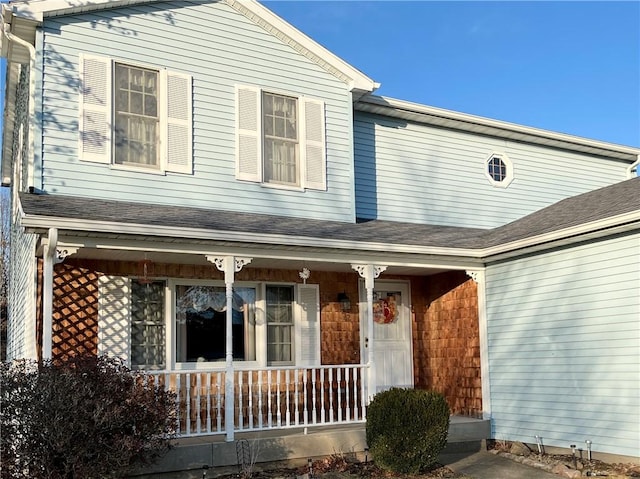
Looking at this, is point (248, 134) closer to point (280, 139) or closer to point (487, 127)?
point (280, 139)

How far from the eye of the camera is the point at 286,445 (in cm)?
888

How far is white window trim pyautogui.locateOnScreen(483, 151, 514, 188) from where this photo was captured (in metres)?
13.8

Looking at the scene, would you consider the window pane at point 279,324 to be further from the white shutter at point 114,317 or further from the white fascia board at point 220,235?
the white shutter at point 114,317

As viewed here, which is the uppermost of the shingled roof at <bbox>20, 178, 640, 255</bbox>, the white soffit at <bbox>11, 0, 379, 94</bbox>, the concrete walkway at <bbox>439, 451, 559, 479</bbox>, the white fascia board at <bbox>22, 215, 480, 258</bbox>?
the white soffit at <bbox>11, 0, 379, 94</bbox>

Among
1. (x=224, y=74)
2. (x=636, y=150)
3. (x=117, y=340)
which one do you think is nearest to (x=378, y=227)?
(x=224, y=74)

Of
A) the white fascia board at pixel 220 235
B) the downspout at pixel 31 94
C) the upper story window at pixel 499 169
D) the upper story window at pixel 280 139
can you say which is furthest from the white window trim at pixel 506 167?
the downspout at pixel 31 94

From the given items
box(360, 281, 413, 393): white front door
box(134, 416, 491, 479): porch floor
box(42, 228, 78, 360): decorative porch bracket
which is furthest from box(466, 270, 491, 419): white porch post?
box(42, 228, 78, 360): decorative porch bracket

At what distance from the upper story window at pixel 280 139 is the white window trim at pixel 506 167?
401cm

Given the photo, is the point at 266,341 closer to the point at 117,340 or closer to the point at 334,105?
the point at 117,340

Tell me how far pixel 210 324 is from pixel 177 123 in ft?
10.0

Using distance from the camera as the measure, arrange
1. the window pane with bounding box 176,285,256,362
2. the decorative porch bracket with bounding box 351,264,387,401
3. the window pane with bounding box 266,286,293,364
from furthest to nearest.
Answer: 1. the window pane with bounding box 266,286,293,364
2. the window pane with bounding box 176,285,256,362
3. the decorative porch bracket with bounding box 351,264,387,401

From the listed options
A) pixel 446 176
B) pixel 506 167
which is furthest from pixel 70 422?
pixel 506 167

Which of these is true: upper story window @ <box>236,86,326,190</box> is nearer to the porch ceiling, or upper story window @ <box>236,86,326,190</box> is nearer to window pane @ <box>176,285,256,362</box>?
the porch ceiling

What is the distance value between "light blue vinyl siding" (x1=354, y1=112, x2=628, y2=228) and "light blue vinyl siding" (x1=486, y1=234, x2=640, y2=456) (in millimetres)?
2535
